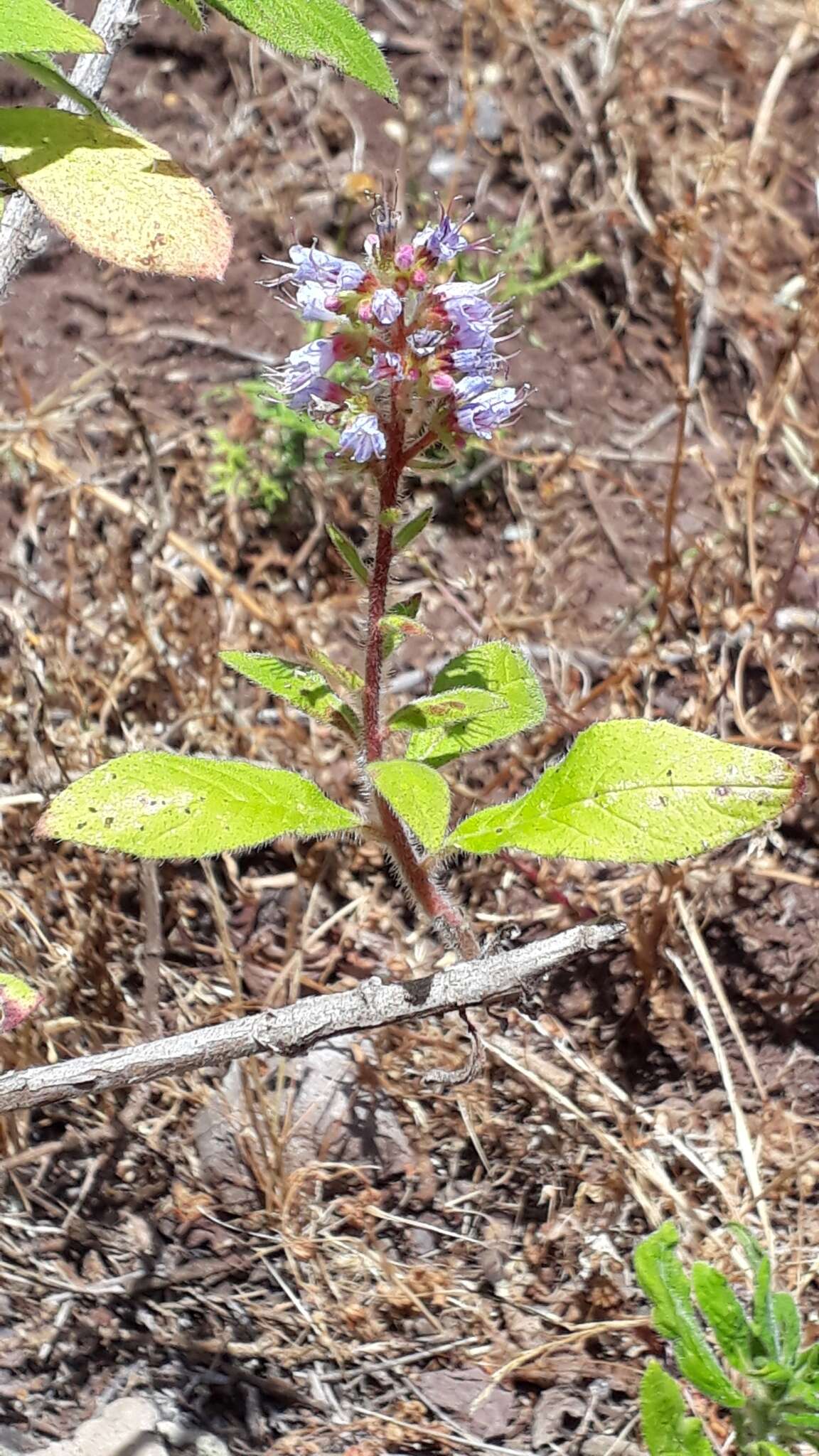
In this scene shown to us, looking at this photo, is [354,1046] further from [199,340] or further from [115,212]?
[199,340]

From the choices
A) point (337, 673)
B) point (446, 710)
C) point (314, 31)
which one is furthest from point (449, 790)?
point (314, 31)

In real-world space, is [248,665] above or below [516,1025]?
above

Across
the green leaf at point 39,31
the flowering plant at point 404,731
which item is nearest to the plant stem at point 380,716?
the flowering plant at point 404,731

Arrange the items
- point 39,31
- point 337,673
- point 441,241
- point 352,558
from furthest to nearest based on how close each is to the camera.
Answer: point 337,673 → point 352,558 → point 441,241 → point 39,31

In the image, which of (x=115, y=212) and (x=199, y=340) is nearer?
(x=115, y=212)

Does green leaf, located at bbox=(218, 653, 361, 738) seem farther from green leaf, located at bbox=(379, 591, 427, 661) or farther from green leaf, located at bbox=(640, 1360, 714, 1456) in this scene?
green leaf, located at bbox=(640, 1360, 714, 1456)

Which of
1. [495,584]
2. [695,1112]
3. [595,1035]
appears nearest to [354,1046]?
[595,1035]

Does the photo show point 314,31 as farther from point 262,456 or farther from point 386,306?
point 262,456

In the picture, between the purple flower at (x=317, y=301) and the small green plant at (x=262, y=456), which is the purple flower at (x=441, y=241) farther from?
the small green plant at (x=262, y=456)
